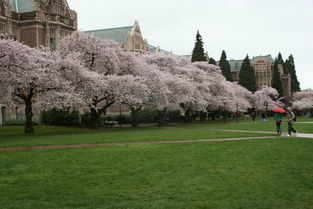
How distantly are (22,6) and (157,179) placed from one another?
182 ft

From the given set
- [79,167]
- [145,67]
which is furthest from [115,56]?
[79,167]

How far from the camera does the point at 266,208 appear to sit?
7660 millimetres

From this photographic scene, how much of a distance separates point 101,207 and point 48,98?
964 inches

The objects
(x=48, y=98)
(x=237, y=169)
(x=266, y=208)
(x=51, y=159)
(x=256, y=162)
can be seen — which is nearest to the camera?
(x=266, y=208)

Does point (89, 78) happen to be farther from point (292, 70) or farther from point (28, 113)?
point (292, 70)

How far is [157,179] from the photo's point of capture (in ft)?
34.6

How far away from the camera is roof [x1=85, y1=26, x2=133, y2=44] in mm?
86250

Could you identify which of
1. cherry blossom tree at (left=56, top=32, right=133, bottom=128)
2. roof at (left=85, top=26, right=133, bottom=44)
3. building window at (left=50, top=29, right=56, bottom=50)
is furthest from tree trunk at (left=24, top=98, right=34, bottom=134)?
roof at (left=85, top=26, right=133, bottom=44)

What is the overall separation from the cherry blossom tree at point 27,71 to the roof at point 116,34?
181 ft

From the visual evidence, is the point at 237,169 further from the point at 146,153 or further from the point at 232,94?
the point at 232,94

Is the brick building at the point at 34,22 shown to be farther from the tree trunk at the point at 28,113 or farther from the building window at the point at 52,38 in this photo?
the tree trunk at the point at 28,113

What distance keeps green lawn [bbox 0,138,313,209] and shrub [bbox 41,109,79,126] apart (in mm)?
31991

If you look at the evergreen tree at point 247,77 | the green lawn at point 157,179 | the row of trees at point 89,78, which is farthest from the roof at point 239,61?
the green lawn at point 157,179

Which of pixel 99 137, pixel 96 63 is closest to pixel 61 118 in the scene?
pixel 96 63
